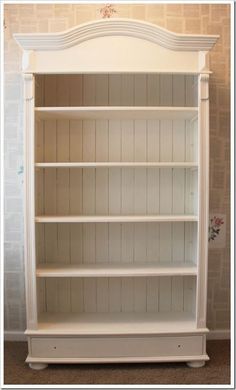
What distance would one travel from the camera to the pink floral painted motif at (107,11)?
2.18 m

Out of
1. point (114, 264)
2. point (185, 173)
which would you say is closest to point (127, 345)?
point (114, 264)

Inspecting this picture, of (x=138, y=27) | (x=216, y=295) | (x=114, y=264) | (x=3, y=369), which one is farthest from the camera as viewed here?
(x=216, y=295)

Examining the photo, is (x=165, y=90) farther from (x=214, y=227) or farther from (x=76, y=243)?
(x=76, y=243)

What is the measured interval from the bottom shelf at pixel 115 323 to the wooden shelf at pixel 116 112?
1.24 metres

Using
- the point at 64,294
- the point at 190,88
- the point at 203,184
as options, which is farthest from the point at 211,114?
the point at 64,294

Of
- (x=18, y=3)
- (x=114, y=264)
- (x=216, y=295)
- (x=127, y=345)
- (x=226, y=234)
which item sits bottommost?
(x=127, y=345)

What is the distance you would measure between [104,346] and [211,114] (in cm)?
161

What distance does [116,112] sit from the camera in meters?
1.92

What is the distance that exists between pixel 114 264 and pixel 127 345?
1.59 feet

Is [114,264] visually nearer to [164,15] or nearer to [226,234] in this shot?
[226,234]

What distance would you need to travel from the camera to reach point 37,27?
2195mm

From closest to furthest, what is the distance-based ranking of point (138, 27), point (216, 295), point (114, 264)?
1. point (138, 27)
2. point (114, 264)
3. point (216, 295)

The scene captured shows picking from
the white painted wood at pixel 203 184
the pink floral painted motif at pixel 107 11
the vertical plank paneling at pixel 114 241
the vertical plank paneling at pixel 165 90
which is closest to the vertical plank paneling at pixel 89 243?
the vertical plank paneling at pixel 114 241

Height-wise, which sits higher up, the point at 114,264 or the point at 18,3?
the point at 18,3
